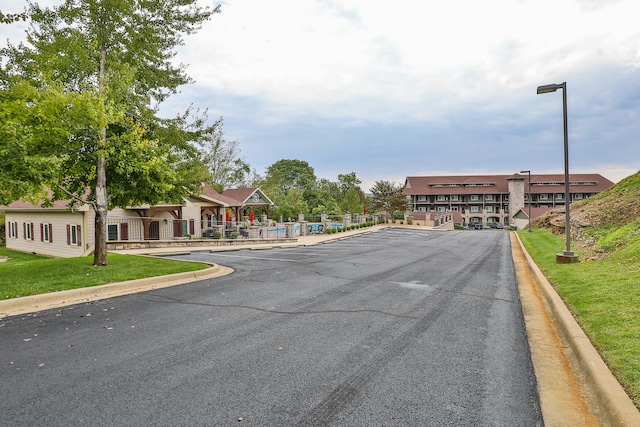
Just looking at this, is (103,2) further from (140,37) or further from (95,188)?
(95,188)

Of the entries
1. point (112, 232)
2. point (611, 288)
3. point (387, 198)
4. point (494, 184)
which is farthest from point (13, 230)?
point (494, 184)

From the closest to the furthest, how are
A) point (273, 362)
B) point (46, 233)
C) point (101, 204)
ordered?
point (273, 362) < point (101, 204) < point (46, 233)

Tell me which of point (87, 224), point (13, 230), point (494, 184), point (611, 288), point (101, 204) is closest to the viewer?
point (611, 288)

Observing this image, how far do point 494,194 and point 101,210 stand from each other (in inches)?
3406

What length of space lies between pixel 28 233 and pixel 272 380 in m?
34.3

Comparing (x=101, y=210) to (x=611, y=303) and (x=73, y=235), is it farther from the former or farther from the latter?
(x=73, y=235)

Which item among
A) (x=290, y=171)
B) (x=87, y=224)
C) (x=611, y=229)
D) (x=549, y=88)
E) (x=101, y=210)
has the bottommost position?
(x=611, y=229)

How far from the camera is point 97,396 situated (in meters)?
3.86

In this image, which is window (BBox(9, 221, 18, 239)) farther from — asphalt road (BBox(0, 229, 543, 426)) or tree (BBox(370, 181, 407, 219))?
tree (BBox(370, 181, 407, 219))

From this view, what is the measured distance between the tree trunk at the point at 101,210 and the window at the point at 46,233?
1891 cm

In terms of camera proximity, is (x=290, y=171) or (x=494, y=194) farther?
(x=290, y=171)

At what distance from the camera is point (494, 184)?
86.4 metres

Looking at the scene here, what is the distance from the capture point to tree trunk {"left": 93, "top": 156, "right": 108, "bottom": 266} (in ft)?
37.4

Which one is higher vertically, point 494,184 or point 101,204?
point 494,184
